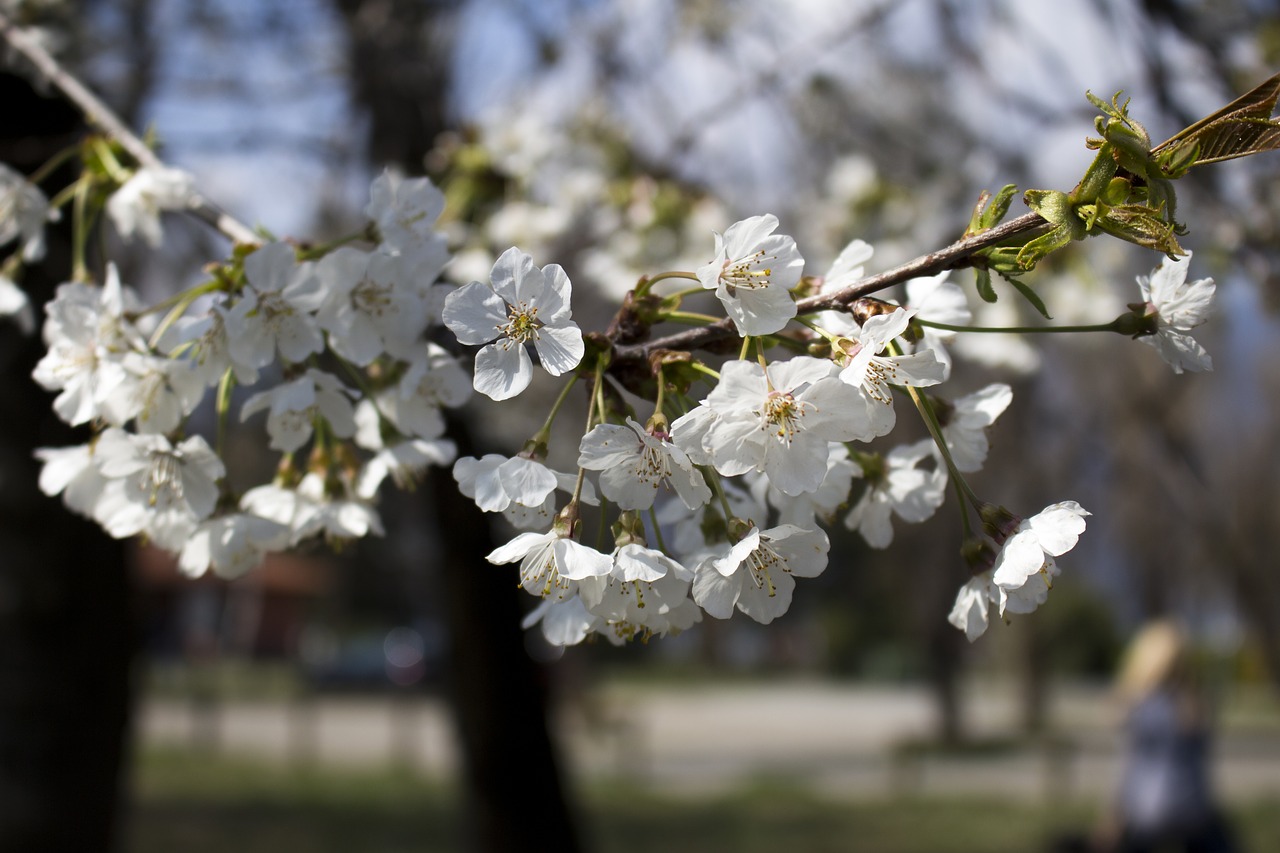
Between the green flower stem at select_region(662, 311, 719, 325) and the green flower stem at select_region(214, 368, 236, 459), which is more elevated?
the green flower stem at select_region(214, 368, 236, 459)

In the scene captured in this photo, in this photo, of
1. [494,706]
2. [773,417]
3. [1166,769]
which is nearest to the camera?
[773,417]

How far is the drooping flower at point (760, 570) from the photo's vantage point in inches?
44.1

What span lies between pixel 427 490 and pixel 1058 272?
211cm

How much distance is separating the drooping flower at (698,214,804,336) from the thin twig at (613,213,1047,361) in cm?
6

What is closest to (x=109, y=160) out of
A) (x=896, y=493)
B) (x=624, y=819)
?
(x=896, y=493)

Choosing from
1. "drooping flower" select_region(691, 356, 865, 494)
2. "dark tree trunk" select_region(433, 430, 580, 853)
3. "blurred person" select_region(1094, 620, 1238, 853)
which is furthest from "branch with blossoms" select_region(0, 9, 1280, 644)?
"blurred person" select_region(1094, 620, 1238, 853)

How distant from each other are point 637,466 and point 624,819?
7.93 metres

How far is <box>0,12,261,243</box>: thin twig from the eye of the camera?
4.87 ft

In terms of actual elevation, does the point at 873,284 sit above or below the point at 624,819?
below

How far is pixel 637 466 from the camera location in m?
1.11

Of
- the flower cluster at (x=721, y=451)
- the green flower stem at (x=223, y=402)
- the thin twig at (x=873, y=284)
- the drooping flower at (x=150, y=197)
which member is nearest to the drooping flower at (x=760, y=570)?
the flower cluster at (x=721, y=451)

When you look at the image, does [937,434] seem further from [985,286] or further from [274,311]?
[274,311]

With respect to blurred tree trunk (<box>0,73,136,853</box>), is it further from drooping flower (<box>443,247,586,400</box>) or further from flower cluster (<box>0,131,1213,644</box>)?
drooping flower (<box>443,247,586,400</box>)

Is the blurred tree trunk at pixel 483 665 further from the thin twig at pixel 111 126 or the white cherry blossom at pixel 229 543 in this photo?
the white cherry blossom at pixel 229 543
